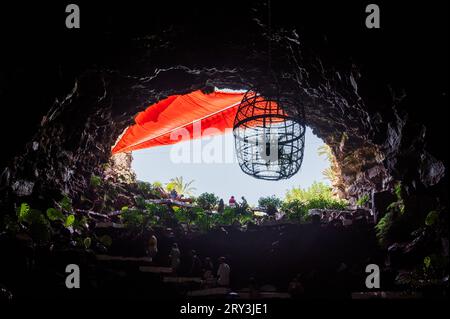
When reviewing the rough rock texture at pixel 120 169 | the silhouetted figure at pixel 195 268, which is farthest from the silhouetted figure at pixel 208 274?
the rough rock texture at pixel 120 169

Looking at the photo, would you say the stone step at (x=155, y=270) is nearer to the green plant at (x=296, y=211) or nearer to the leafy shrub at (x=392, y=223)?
the green plant at (x=296, y=211)

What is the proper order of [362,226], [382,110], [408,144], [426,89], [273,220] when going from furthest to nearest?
[273,220]
[362,226]
[382,110]
[408,144]
[426,89]

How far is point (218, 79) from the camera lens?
11211mm

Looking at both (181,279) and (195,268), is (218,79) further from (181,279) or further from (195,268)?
(181,279)

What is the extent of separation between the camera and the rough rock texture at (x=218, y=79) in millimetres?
6625

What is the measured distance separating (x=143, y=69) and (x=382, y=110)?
5.70m

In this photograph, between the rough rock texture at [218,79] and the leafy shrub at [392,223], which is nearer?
the rough rock texture at [218,79]

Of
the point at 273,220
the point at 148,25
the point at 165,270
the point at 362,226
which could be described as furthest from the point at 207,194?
the point at 148,25

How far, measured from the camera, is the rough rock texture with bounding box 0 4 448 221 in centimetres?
662

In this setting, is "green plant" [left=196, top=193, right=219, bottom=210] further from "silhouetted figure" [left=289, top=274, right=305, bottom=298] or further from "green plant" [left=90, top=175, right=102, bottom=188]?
"silhouetted figure" [left=289, top=274, right=305, bottom=298]

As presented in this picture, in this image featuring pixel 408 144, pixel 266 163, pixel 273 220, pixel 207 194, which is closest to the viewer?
pixel 266 163

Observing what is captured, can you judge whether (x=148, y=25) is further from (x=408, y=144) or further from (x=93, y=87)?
(x=408, y=144)

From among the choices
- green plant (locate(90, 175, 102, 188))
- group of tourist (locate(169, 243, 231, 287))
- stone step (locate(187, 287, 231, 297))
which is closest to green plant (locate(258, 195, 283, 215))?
group of tourist (locate(169, 243, 231, 287))

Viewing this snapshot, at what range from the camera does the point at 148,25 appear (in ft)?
25.8
